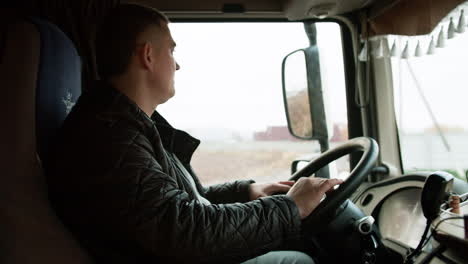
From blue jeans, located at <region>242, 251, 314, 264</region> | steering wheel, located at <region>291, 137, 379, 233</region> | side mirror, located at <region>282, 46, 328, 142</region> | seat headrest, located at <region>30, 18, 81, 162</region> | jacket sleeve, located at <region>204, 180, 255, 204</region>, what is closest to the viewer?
seat headrest, located at <region>30, 18, 81, 162</region>

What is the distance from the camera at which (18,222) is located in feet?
3.16

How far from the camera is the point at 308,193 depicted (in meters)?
1.21

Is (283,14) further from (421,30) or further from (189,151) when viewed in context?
(189,151)

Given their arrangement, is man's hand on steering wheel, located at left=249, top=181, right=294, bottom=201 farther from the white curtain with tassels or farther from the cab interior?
the white curtain with tassels

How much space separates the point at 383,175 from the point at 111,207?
1.82 meters

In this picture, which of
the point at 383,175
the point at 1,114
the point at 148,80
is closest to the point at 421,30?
the point at 383,175

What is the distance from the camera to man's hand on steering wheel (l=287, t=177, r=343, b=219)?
3.91 feet

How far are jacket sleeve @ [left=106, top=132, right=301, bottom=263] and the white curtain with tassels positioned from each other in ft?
3.67

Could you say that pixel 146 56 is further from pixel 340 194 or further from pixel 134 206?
pixel 340 194

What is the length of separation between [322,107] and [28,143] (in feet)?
5.22

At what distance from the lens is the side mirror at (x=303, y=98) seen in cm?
214

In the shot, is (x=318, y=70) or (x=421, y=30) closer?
(x=421, y=30)

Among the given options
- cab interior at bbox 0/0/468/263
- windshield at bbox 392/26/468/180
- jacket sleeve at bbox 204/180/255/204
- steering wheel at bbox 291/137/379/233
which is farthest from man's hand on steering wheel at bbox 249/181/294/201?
windshield at bbox 392/26/468/180

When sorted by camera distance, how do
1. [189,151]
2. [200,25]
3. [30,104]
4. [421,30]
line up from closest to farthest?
[30,104]
[189,151]
[421,30]
[200,25]
